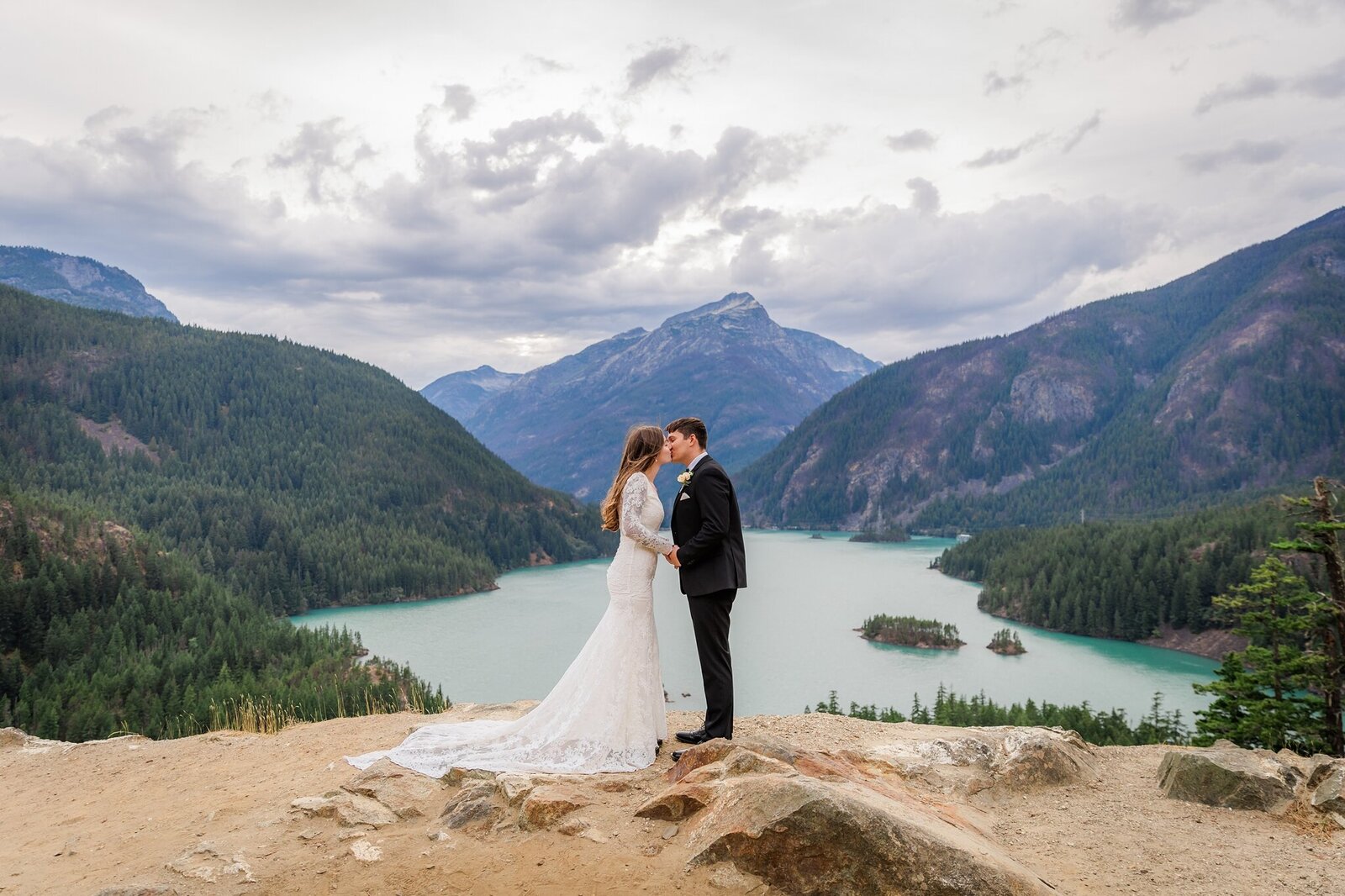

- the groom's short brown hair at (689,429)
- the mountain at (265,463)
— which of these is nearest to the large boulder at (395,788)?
the groom's short brown hair at (689,429)

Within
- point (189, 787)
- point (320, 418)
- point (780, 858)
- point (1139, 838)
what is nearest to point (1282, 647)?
point (1139, 838)

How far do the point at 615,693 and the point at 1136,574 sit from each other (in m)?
83.1

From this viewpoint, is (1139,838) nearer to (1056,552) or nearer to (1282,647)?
(1282,647)

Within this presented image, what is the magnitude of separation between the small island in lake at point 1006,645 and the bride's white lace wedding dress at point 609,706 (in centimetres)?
6376

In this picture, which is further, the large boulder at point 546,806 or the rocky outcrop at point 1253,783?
the rocky outcrop at point 1253,783

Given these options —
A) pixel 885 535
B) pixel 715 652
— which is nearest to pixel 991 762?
pixel 715 652

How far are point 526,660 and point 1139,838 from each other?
2151 inches

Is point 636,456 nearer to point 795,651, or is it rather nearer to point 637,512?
point 637,512

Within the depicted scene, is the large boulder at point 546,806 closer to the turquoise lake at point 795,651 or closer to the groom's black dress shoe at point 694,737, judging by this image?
the groom's black dress shoe at point 694,737

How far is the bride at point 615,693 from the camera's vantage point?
786cm

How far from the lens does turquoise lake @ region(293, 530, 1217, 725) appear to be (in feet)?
163

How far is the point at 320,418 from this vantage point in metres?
152

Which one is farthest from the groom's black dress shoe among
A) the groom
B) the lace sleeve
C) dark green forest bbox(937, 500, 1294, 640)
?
dark green forest bbox(937, 500, 1294, 640)

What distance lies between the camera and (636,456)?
8008 mm
